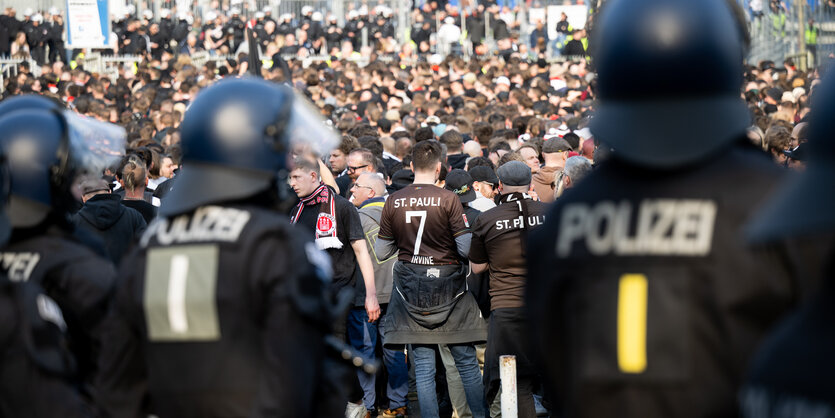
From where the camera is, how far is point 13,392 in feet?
11.3

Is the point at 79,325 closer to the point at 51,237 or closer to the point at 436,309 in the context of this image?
the point at 51,237

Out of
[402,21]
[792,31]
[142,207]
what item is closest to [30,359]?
[142,207]

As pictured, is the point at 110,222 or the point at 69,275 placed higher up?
the point at 69,275

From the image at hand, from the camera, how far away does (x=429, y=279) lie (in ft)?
26.7

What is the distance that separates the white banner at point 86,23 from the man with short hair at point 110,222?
16461 mm

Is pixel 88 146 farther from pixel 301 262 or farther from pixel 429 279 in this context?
pixel 429 279

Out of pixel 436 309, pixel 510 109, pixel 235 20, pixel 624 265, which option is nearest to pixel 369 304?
pixel 436 309

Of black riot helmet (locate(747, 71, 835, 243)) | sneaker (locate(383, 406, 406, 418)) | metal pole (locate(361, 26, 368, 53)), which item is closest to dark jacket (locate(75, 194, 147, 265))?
sneaker (locate(383, 406, 406, 418))

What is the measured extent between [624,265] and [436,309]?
5.66 meters

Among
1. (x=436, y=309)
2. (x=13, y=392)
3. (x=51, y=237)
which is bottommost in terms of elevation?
(x=436, y=309)

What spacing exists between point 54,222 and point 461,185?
16.8 ft

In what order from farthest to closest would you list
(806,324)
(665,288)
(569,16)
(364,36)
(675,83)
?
Result: (364,36), (569,16), (675,83), (665,288), (806,324)

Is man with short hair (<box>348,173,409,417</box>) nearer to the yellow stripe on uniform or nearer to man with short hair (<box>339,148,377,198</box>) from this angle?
man with short hair (<box>339,148,377,198</box>)

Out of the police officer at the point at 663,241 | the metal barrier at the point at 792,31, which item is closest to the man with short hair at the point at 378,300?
the police officer at the point at 663,241
